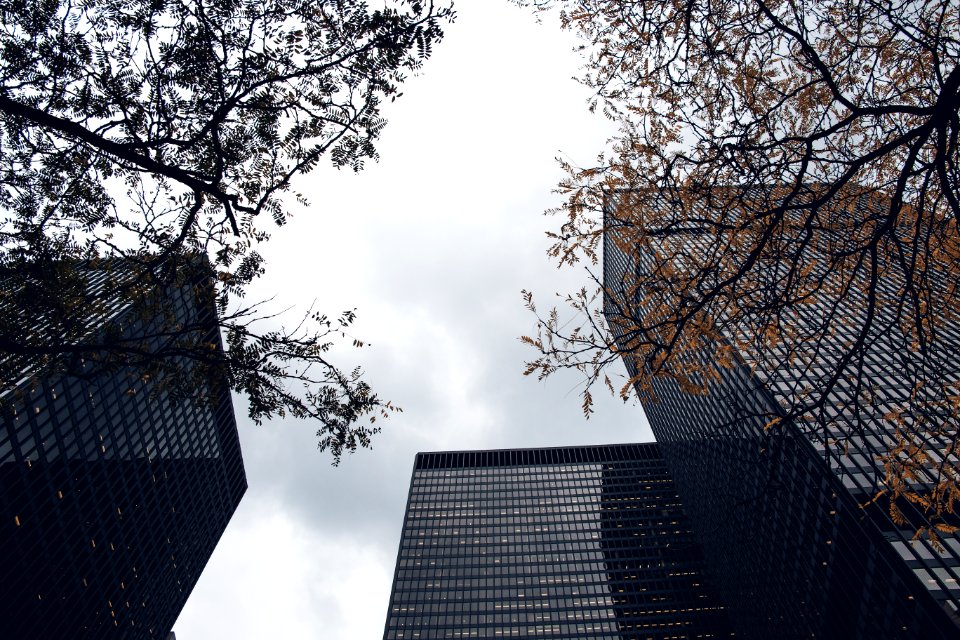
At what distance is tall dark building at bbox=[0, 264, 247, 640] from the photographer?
5538 centimetres

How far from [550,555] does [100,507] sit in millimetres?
93646

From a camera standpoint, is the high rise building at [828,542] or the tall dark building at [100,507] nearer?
the high rise building at [828,542]

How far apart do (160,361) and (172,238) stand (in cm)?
263

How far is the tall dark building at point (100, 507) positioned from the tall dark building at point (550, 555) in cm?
4835

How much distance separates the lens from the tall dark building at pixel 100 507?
55.4 m

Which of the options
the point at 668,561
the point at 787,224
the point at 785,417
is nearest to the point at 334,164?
the point at 787,224

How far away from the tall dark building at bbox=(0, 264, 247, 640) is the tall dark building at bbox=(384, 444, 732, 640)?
159 feet

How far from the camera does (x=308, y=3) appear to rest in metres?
9.16

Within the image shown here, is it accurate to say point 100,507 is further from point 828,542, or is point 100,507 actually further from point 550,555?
point 828,542

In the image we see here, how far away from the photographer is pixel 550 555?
11631 cm

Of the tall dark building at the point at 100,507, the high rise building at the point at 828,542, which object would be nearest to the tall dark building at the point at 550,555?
the high rise building at the point at 828,542

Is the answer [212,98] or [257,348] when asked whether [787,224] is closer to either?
[257,348]

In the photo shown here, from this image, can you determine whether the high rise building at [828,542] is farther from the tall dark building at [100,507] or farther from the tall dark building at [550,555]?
the tall dark building at [100,507]

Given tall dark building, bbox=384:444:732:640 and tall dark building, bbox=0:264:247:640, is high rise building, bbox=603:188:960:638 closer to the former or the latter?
tall dark building, bbox=384:444:732:640
